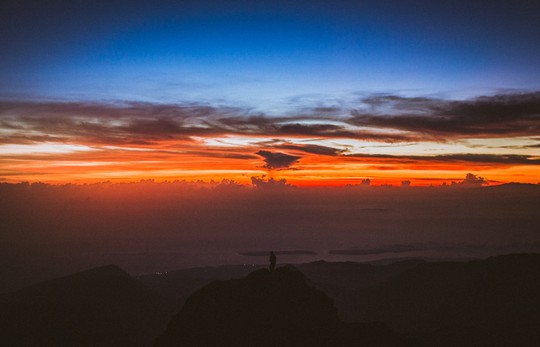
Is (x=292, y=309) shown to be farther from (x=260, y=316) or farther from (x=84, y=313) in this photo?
(x=84, y=313)

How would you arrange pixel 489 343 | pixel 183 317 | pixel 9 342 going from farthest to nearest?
pixel 9 342 < pixel 489 343 < pixel 183 317

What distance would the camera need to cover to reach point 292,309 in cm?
4566

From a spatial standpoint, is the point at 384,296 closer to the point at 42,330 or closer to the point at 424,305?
the point at 424,305

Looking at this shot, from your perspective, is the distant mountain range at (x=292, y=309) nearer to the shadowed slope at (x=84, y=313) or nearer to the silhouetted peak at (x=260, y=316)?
the silhouetted peak at (x=260, y=316)

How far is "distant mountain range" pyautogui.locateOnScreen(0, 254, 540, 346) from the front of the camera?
1786 inches

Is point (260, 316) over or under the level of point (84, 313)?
over

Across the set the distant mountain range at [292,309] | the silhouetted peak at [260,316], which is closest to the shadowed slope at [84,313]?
the distant mountain range at [292,309]

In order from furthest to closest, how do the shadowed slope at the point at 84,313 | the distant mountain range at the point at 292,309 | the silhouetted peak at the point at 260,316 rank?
the shadowed slope at the point at 84,313
the distant mountain range at the point at 292,309
the silhouetted peak at the point at 260,316

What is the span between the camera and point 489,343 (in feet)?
246

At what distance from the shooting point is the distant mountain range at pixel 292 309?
149 ft

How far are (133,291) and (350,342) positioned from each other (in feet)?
333

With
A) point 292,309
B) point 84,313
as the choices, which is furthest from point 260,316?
point 84,313

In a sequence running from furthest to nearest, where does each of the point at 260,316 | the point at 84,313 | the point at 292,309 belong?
the point at 84,313
the point at 292,309
the point at 260,316

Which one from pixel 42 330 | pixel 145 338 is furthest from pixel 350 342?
pixel 42 330
